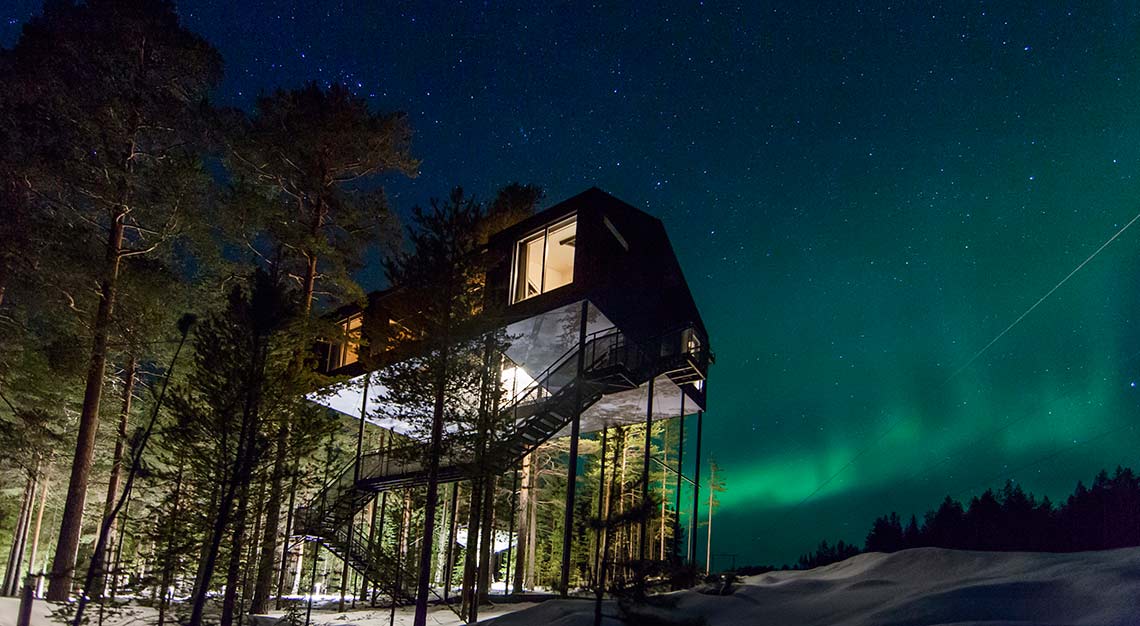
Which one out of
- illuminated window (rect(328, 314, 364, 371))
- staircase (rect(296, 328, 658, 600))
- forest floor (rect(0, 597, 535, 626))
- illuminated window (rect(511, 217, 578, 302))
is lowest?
forest floor (rect(0, 597, 535, 626))

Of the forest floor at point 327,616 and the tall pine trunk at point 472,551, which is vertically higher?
the tall pine trunk at point 472,551

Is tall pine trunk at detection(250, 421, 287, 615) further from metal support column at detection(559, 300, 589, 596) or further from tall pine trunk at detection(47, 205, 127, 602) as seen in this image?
metal support column at detection(559, 300, 589, 596)

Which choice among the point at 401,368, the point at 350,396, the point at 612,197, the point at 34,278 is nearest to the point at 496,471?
the point at 401,368

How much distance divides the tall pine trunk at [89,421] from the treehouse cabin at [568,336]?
5619mm

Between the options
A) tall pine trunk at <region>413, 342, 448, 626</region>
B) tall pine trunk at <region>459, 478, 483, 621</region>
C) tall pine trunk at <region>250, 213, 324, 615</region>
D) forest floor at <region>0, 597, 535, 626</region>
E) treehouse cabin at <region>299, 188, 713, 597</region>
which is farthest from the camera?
treehouse cabin at <region>299, 188, 713, 597</region>

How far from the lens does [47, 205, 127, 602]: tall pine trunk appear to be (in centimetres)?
1692

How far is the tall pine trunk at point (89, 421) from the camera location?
1692 cm

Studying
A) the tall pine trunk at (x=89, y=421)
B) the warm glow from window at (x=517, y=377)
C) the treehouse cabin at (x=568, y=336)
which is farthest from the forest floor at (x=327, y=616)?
the warm glow from window at (x=517, y=377)

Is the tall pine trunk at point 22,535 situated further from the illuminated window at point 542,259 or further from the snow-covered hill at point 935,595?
the snow-covered hill at point 935,595

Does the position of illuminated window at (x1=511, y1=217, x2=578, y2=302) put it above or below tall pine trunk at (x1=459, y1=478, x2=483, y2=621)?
above

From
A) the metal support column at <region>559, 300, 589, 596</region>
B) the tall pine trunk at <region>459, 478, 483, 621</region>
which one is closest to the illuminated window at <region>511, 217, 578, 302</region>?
the metal support column at <region>559, 300, 589, 596</region>

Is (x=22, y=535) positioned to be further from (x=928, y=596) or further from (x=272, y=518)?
(x=928, y=596)

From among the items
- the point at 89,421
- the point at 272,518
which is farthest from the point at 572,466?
the point at 89,421

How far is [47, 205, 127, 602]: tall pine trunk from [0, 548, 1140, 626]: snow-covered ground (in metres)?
1.51
